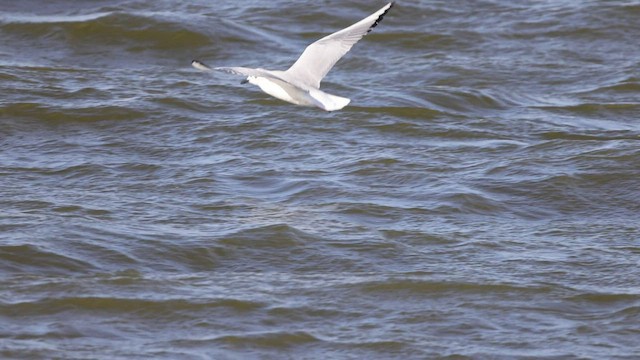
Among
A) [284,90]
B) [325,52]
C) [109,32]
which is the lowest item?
[109,32]

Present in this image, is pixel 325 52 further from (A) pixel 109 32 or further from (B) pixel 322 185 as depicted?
(A) pixel 109 32

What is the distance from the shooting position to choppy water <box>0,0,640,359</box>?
5.86 m

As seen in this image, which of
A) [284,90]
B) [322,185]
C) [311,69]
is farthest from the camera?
[322,185]

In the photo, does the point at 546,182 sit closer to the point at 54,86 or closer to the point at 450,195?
the point at 450,195

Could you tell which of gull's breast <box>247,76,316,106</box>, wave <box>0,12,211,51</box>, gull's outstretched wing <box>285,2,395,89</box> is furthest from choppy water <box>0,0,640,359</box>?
gull's outstretched wing <box>285,2,395,89</box>

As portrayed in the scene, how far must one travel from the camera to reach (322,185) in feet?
25.6

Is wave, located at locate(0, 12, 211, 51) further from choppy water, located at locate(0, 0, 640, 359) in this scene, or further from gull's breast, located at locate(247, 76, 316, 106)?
gull's breast, located at locate(247, 76, 316, 106)

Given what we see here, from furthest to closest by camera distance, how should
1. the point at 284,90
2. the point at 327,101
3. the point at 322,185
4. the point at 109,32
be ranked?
the point at 109,32, the point at 322,185, the point at 284,90, the point at 327,101

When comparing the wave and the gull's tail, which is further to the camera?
the wave

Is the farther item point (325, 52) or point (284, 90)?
point (325, 52)

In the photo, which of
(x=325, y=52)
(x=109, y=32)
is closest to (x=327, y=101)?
(x=325, y=52)

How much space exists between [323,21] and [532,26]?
1726mm

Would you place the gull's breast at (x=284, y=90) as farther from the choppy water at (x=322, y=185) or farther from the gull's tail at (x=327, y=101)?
the choppy water at (x=322, y=185)

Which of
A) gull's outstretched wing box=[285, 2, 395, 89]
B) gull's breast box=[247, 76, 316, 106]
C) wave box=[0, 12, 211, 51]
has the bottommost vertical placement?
wave box=[0, 12, 211, 51]
